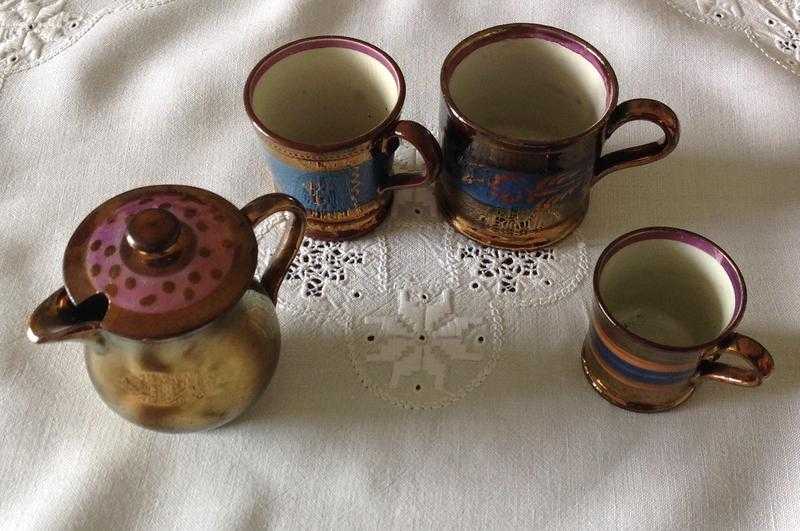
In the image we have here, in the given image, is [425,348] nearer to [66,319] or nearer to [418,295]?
[418,295]

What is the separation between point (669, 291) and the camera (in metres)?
0.63

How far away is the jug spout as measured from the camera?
0.48 m

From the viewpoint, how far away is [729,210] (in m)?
0.73

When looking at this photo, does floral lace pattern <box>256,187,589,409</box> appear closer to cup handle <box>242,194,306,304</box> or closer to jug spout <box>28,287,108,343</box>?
cup handle <box>242,194,306,304</box>

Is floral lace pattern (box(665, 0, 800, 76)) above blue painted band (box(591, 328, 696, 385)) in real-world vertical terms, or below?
above

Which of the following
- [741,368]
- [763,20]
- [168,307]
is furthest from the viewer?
[763,20]

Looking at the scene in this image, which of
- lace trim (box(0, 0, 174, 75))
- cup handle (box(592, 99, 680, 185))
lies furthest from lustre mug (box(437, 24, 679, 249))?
lace trim (box(0, 0, 174, 75))

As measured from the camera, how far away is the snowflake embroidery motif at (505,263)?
69cm

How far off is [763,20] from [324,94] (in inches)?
18.9

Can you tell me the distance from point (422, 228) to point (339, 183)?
10 centimetres

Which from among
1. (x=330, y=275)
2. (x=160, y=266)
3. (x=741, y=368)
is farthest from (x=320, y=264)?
(x=741, y=368)

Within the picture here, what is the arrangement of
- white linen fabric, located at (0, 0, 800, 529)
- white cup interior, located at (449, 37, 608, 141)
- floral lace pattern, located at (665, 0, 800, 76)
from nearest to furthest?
white linen fabric, located at (0, 0, 800, 529)
white cup interior, located at (449, 37, 608, 141)
floral lace pattern, located at (665, 0, 800, 76)

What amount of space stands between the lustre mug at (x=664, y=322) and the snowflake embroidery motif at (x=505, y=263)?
0.27 feet

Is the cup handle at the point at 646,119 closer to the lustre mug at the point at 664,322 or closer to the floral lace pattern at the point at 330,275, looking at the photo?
the lustre mug at the point at 664,322
